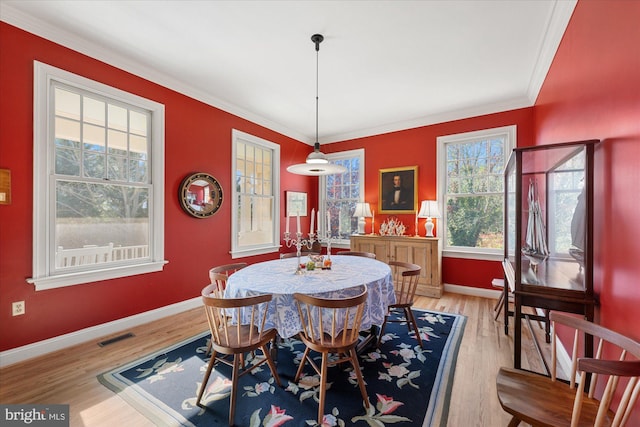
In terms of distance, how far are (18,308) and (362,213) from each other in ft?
14.7

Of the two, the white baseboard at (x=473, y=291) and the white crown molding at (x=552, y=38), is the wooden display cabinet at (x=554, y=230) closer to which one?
the white crown molding at (x=552, y=38)

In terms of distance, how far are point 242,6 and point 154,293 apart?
321 centimetres

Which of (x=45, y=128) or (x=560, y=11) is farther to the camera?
(x=45, y=128)

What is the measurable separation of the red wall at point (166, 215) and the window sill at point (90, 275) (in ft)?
0.21

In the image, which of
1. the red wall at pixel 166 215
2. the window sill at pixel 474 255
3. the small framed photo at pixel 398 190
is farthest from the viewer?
the small framed photo at pixel 398 190

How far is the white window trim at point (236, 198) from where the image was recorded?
421 cm

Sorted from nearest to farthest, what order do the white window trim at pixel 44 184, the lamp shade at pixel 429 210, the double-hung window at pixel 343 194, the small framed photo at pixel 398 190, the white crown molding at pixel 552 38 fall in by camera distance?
the white crown molding at pixel 552 38 → the white window trim at pixel 44 184 → the lamp shade at pixel 429 210 → the small framed photo at pixel 398 190 → the double-hung window at pixel 343 194

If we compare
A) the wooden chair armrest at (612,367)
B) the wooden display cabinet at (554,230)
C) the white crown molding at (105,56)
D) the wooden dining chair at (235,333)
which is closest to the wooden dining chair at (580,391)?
the wooden chair armrest at (612,367)

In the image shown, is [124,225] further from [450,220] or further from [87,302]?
[450,220]

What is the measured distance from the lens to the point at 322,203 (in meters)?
5.93

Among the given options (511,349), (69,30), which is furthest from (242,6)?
(511,349)

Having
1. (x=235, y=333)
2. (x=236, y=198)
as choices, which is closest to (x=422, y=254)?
(x=236, y=198)

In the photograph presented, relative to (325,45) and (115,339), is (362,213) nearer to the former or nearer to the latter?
(325,45)

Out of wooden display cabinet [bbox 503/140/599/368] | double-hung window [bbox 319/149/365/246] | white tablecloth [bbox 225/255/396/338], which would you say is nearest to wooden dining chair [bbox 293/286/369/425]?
white tablecloth [bbox 225/255/396/338]
